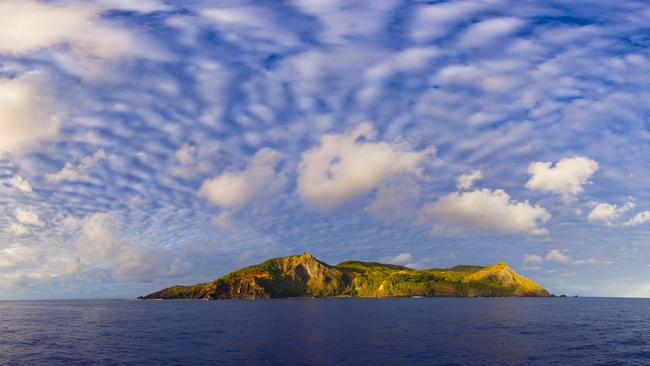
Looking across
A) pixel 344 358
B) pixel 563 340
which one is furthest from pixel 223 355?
pixel 563 340

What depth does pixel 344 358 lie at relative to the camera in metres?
69.3

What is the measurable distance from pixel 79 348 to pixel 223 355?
33350 mm

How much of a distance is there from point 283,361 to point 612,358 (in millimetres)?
57558

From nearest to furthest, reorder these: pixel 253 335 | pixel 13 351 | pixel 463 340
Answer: pixel 13 351 → pixel 463 340 → pixel 253 335

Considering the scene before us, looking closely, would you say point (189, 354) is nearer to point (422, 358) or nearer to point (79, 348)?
point (79, 348)

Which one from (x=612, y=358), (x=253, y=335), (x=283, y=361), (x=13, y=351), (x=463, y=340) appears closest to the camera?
(x=283, y=361)

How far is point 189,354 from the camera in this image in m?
74.0

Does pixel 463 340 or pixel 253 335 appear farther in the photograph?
pixel 253 335

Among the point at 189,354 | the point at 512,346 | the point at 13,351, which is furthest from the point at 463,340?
the point at 13,351

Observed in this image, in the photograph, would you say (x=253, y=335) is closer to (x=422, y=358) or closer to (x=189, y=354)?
(x=189, y=354)

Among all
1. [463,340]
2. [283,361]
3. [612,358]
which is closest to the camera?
[283,361]

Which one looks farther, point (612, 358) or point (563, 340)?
point (563, 340)

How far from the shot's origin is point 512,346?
81.3m

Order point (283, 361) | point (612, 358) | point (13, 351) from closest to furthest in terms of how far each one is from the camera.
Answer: point (283, 361) → point (612, 358) → point (13, 351)
